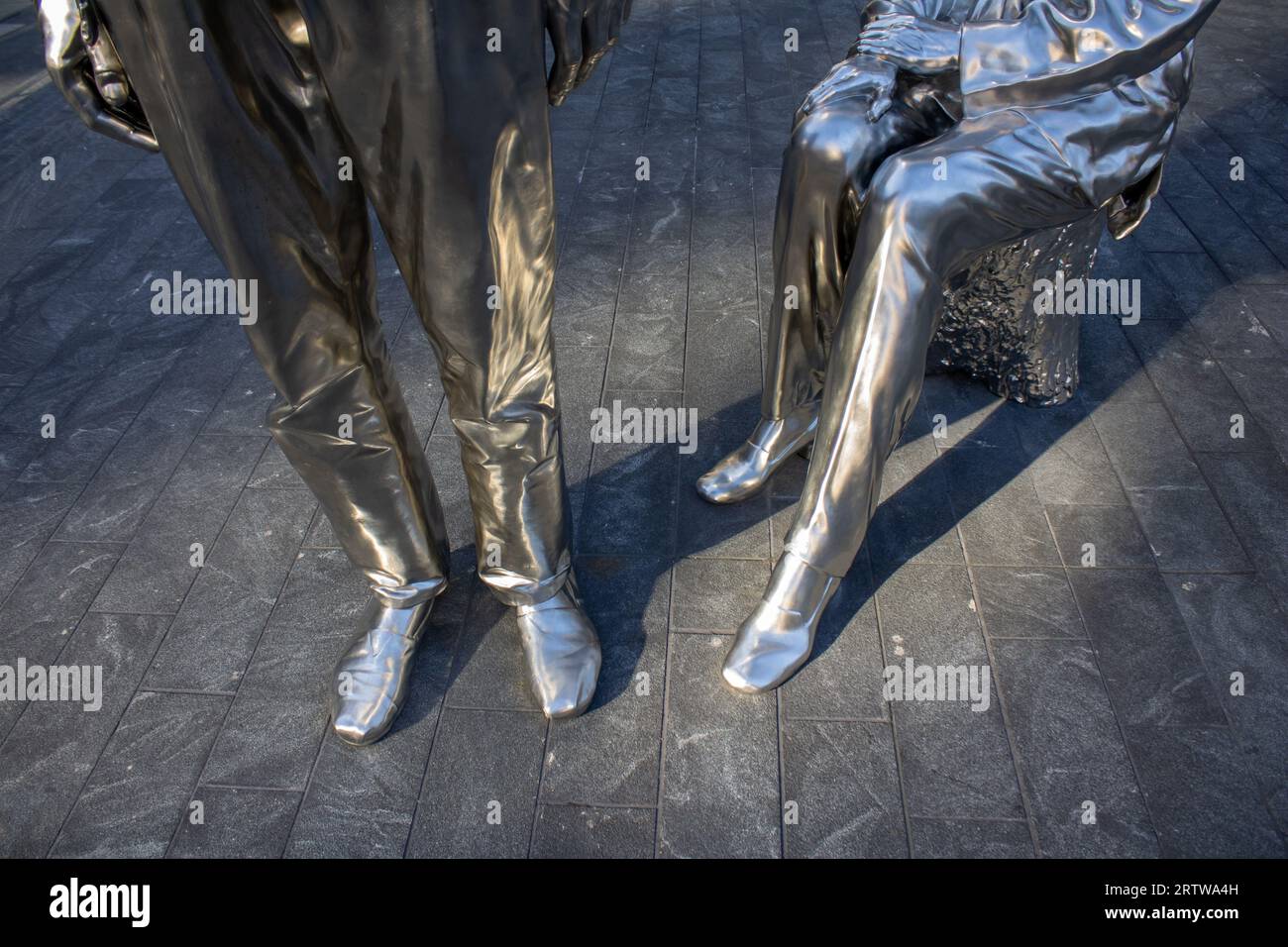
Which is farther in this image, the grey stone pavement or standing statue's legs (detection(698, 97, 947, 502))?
standing statue's legs (detection(698, 97, 947, 502))

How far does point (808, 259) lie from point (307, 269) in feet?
3.93

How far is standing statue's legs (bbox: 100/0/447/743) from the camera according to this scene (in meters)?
1.42

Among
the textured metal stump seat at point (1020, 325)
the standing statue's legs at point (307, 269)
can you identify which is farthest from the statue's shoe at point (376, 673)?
the textured metal stump seat at point (1020, 325)

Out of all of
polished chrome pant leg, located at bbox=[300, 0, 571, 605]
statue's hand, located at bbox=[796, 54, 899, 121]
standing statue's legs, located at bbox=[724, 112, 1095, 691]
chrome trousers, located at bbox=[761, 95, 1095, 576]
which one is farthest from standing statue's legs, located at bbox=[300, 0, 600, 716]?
statue's hand, located at bbox=[796, 54, 899, 121]

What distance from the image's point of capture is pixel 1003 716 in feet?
6.82

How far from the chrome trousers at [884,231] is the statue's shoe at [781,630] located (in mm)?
54

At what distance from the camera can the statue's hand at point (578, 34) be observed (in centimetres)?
156

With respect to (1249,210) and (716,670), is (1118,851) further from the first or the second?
(1249,210)

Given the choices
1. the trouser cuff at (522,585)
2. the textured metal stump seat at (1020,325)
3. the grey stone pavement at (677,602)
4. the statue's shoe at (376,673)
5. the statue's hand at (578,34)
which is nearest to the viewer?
the statue's hand at (578,34)

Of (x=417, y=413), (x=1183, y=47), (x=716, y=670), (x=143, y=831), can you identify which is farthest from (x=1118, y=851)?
(x=417, y=413)

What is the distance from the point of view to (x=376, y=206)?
1.65m

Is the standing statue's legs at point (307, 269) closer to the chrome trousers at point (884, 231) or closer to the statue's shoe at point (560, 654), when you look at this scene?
the statue's shoe at point (560, 654)

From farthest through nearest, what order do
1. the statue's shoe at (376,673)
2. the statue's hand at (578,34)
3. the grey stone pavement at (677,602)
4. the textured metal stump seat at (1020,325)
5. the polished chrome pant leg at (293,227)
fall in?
1. the textured metal stump seat at (1020,325)
2. the statue's shoe at (376,673)
3. the grey stone pavement at (677,602)
4. the statue's hand at (578,34)
5. the polished chrome pant leg at (293,227)

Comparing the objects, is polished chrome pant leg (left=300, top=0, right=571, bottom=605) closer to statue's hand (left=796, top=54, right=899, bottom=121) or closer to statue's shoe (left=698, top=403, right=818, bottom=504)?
statue's shoe (left=698, top=403, right=818, bottom=504)
